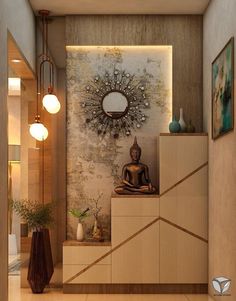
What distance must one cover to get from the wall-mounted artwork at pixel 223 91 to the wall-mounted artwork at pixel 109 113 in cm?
117

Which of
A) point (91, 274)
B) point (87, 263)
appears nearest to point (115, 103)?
point (87, 263)

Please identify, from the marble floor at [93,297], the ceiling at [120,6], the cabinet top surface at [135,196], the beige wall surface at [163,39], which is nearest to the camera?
the marble floor at [93,297]

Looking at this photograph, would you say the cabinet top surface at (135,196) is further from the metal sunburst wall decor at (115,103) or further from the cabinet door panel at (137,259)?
the metal sunburst wall decor at (115,103)

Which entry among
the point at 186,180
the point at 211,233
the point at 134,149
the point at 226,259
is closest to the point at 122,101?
the point at 134,149

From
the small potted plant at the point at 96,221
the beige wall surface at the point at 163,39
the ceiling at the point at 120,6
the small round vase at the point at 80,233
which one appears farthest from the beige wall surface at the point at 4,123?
the small potted plant at the point at 96,221

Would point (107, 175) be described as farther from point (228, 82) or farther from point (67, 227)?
point (228, 82)

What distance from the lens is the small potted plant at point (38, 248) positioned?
7.29m

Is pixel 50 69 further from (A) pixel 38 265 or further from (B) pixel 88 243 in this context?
(A) pixel 38 265

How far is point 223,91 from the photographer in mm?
6238

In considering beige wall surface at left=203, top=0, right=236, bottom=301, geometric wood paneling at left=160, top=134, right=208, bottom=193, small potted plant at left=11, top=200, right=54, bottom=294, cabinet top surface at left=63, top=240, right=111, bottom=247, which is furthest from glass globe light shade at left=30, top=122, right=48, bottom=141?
beige wall surface at left=203, top=0, right=236, bottom=301

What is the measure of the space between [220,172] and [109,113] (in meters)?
1.96

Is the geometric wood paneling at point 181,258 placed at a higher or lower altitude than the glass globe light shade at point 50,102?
lower

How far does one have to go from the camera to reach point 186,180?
7391mm

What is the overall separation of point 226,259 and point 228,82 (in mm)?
1763
